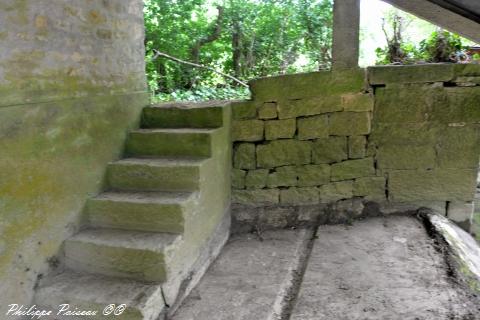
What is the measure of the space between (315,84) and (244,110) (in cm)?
61

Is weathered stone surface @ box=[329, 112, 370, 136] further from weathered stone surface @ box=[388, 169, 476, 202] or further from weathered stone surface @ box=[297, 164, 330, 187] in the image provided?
weathered stone surface @ box=[388, 169, 476, 202]

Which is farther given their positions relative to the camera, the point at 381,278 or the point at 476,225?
the point at 476,225

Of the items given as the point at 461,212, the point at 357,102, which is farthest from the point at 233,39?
the point at 461,212

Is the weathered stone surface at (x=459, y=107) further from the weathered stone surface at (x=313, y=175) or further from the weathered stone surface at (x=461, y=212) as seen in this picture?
the weathered stone surface at (x=313, y=175)

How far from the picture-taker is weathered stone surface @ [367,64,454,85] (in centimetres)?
292

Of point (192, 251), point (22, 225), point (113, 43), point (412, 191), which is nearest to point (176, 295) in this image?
point (192, 251)

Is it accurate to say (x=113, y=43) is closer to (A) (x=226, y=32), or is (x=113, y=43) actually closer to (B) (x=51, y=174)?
(B) (x=51, y=174)

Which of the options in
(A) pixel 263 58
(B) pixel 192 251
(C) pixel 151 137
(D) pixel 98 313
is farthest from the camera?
(A) pixel 263 58

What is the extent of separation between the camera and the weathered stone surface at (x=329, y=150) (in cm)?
309

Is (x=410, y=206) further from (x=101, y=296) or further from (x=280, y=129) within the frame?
(x=101, y=296)

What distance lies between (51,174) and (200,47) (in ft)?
14.9

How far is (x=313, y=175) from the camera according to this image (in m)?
3.15

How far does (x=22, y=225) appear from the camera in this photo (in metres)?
1.91

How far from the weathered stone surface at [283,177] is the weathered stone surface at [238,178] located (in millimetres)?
218
